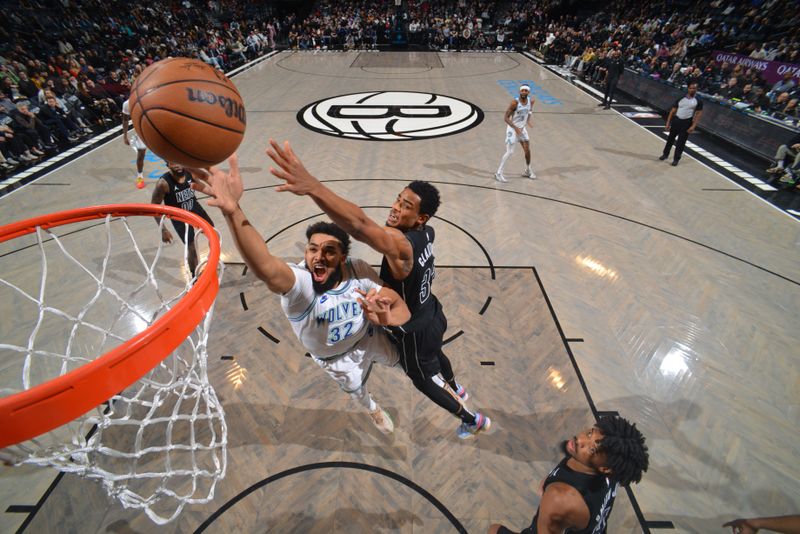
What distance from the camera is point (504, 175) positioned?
7.21m

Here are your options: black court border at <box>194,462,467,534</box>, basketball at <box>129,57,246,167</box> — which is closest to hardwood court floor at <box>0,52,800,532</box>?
black court border at <box>194,462,467,534</box>

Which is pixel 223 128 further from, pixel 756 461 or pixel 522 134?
pixel 522 134

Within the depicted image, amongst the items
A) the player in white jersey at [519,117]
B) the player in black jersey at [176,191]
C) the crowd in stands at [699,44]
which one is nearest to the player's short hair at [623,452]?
the player in black jersey at [176,191]

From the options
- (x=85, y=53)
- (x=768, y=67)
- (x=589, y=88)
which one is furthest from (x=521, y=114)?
(x=85, y=53)

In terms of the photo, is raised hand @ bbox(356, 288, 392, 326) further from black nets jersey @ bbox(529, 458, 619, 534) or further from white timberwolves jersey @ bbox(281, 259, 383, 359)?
black nets jersey @ bbox(529, 458, 619, 534)

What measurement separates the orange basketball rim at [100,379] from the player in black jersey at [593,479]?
1808 millimetres

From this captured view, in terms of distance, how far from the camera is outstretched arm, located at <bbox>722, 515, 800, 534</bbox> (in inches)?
88.0

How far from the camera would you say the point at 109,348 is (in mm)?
3811

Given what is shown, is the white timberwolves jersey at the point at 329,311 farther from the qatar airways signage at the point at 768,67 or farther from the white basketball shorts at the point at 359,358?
the qatar airways signage at the point at 768,67

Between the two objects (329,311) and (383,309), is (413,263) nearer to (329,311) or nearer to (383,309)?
(383,309)

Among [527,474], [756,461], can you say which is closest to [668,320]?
[756,461]

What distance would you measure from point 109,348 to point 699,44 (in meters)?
17.7

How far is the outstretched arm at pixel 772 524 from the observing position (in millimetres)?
2236

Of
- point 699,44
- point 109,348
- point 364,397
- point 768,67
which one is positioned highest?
point 699,44
